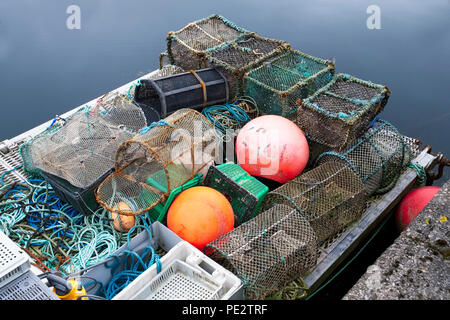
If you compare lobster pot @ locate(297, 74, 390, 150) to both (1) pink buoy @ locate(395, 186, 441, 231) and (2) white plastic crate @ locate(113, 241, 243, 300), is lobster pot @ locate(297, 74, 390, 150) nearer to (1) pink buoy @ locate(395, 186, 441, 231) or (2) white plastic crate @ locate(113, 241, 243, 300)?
(1) pink buoy @ locate(395, 186, 441, 231)

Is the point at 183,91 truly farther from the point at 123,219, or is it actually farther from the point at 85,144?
the point at 123,219

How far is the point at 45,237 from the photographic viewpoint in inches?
173

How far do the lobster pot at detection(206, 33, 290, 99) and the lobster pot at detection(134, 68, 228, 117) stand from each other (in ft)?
0.40

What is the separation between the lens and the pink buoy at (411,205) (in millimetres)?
5407

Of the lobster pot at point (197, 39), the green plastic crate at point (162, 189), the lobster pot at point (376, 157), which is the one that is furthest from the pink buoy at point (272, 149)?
the lobster pot at point (197, 39)

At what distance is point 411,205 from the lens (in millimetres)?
5484

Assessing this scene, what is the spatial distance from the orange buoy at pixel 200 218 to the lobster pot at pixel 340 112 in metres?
1.58

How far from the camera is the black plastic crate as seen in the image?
14.4ft

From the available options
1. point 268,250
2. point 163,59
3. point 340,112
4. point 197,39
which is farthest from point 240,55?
point 268,250

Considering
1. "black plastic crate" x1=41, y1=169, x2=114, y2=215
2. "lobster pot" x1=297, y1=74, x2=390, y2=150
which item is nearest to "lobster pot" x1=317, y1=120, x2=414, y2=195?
"lobster pot" x1=297, y1=74, x2=390, y2=150

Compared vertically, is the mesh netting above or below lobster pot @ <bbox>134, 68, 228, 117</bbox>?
below

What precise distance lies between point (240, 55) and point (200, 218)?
2.78 meters

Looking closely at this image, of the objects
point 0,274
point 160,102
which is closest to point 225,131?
point 160,102

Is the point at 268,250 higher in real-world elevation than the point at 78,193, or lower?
lower
